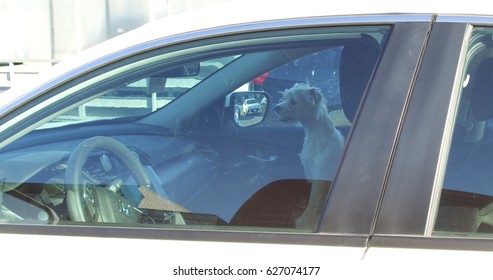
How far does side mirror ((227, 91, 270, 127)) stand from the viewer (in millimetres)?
2377

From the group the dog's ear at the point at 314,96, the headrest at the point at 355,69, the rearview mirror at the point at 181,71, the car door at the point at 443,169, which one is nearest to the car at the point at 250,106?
the rearview mirror at the point at 181,71

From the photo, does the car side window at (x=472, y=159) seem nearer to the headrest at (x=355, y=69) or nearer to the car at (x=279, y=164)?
the car at (x=279, y=164)

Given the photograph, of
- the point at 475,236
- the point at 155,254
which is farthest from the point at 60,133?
the point at 475,236

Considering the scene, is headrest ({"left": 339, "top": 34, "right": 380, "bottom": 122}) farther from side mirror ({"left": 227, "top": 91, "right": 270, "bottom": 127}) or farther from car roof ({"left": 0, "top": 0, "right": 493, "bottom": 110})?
side mirror ({"left": 227, "top": 91, "right": 270, "bottom": 127})

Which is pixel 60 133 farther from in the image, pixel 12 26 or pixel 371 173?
pixel 12 26

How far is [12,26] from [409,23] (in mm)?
10274

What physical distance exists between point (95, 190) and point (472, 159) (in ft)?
3.50

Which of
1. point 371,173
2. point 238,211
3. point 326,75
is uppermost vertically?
point 326,75

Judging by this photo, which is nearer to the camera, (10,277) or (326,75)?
(10,277)

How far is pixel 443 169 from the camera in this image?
69.4 inches

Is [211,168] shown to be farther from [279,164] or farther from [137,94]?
[137,94]

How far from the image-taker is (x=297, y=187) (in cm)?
191

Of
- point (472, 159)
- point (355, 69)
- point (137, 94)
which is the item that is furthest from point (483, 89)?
point (137, 94)

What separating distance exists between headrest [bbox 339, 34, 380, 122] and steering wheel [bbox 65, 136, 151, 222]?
0.65m
